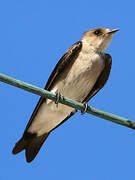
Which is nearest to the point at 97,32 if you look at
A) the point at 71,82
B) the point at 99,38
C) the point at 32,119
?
the point at 99,38

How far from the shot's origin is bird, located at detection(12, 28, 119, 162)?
5.94 m

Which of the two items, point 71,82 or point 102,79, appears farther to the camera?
point 102,79

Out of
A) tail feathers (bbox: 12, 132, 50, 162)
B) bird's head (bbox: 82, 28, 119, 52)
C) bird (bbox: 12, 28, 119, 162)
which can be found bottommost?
tail feathers (bbox: 12, 132, 50, 162)

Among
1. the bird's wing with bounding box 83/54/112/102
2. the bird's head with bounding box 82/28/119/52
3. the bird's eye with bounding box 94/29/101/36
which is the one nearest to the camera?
the bird's wing with bounding box 83/54/112/102

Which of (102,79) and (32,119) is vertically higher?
(102,79)

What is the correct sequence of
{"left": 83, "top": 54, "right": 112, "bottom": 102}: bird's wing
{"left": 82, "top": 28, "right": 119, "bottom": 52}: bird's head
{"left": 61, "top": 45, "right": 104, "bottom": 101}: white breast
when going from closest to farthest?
1. {"left": 61, "top": 45, "right": 104, "bottom": 101}: white breast
2. {"left": 83, "top": 54, "right": 112, "bottom": 102}: bird's wing
3. {"left": 82, "top": 28, "right": 119, "bottom": 52}: bird's head

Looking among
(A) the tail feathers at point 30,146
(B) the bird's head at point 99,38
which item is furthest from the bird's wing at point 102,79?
(A) the tail feathers at point 30,146

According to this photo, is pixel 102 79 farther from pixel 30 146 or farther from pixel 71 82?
pixel 30 146

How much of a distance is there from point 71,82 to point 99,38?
0.95 m

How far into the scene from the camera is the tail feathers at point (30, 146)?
5965 mm

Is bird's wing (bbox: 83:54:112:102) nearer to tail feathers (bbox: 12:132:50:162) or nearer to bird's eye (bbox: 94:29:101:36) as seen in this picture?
bird's eye (bbox: 94:29:101:36)

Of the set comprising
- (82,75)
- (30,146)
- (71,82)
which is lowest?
(30,146)

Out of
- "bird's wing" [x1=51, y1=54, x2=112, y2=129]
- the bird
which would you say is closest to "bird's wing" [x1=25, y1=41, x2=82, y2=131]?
the bird

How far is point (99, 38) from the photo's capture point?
256 inches
